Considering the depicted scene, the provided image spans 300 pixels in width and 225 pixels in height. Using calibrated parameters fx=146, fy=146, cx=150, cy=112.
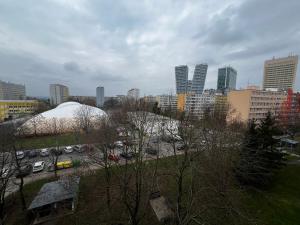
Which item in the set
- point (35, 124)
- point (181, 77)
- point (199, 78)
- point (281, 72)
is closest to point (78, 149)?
point (35, 124)

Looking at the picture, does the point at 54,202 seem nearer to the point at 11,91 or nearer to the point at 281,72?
the point at 281,72

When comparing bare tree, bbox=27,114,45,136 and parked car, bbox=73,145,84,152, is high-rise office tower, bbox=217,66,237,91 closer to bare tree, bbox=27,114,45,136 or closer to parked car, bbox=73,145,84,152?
parked car, bbox=73,145,84,152

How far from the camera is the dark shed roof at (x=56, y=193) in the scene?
35.4 feet

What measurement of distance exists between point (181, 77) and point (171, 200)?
107 metres

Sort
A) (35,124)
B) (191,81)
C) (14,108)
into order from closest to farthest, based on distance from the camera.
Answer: (35,124), (14,108), (191,81)

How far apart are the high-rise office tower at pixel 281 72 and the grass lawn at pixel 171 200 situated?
79.5 m

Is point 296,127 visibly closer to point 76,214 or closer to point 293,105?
point 293,105

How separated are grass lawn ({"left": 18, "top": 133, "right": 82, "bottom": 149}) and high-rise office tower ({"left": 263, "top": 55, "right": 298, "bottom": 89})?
9441 cm

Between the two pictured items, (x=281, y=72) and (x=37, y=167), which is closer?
(x=37, y=167)

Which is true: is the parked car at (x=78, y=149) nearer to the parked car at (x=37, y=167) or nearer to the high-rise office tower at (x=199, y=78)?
the parked car at (x=37, y=167)

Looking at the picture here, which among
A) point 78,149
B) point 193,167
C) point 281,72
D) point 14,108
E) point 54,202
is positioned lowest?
point 78,149

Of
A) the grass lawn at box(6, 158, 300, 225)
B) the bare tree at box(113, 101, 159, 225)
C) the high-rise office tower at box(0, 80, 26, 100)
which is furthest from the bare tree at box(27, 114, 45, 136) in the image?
the high-rise office tower at box(0, 80, 26, 100)

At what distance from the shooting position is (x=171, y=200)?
442 inches

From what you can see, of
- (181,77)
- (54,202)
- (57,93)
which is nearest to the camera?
(54,202)
